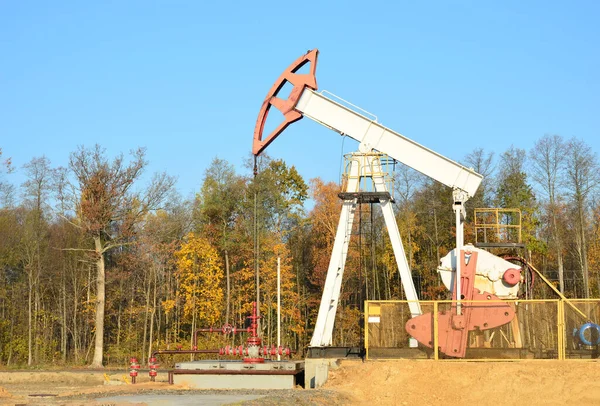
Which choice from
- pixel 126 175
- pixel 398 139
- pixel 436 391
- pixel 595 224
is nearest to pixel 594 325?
pixel 436 391

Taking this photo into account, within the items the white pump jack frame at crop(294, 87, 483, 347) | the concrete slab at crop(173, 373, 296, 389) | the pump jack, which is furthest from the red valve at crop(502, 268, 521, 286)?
the concrete slab at crop(173, 373, 296, 389)

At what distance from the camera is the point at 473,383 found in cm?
1641

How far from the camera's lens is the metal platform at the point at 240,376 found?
62.4 feet

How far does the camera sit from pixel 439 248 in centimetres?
4219

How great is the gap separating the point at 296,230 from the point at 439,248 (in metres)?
8.64

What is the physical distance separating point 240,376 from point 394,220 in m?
5.80

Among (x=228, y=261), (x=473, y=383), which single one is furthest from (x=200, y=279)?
(x=473, y=383)

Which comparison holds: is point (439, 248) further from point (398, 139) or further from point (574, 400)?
point (574, 400)

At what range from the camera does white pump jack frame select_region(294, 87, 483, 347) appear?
19.7 metres

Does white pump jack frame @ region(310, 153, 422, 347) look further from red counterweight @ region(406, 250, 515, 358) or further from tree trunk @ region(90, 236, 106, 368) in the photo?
tree trunk @ region(90, 236, 106, 368)

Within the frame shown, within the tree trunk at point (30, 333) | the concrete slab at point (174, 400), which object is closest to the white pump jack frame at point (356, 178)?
the concrete slab at point (174, 400)

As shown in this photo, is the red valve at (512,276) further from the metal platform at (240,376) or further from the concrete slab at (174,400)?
the concrete slab at (174,400)

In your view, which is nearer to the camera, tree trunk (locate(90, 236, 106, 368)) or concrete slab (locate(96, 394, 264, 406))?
concrete slab (locate(96, 394, 264, 406))

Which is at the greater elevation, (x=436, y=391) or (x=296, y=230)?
(x=296, y=230)
